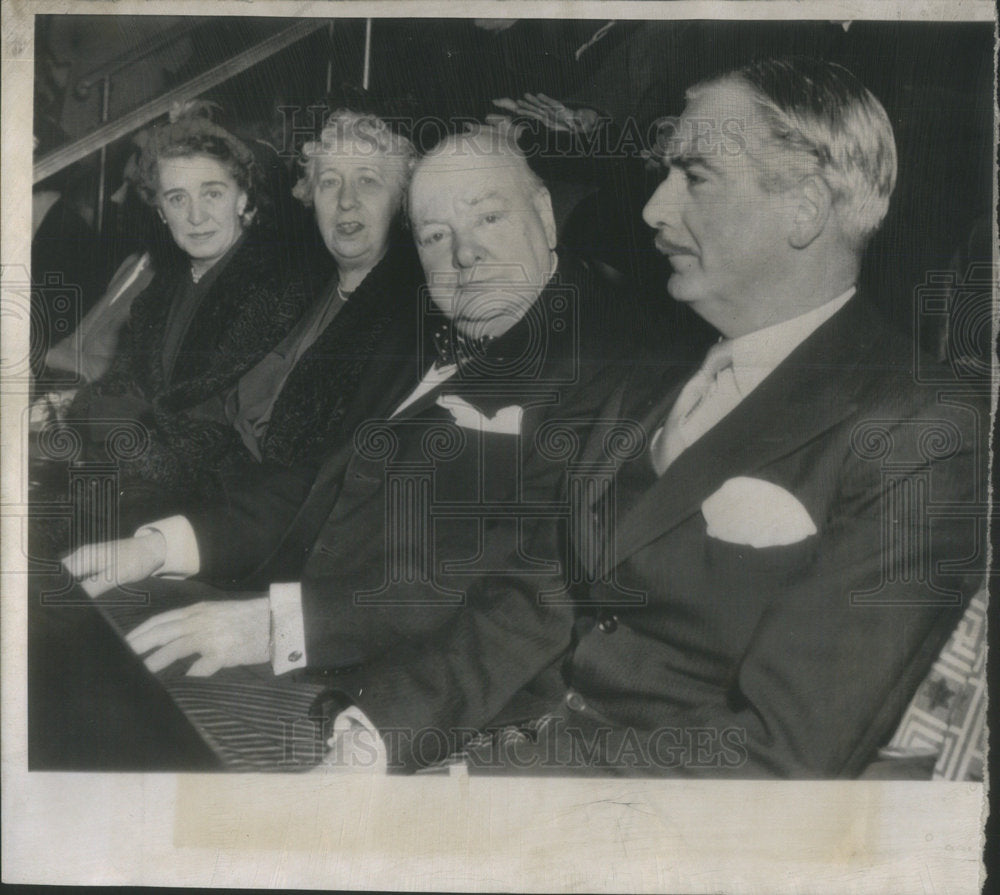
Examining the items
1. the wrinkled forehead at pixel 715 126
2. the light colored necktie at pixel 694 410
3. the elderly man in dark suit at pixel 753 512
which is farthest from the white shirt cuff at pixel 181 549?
the wrinkled forehead at pixel 715 126

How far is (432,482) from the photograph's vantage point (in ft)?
7.59

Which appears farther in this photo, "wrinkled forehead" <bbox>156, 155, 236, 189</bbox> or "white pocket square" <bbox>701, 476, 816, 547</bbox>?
"wrinkled forehead" <bbox>156, 155, 236, 189</bbox>

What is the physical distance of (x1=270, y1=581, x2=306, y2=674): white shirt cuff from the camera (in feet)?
7.57

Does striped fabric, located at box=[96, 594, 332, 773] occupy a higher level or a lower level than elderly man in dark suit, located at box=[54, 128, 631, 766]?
lower

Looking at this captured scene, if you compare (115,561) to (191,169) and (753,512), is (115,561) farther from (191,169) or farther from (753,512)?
(753,512)

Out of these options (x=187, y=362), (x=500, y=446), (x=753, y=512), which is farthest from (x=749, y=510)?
(x=187, y=362)

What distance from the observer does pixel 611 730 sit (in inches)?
90.8

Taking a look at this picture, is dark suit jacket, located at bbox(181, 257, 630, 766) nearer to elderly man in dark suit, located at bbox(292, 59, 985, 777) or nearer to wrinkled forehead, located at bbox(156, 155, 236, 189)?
elderly man in dark suit, located at bbox(292, 59, 985, 777)

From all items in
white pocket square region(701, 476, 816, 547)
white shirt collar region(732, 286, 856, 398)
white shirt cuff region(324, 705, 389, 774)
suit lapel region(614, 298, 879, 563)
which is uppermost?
white shirt collar region(732, 286, 856, 398)

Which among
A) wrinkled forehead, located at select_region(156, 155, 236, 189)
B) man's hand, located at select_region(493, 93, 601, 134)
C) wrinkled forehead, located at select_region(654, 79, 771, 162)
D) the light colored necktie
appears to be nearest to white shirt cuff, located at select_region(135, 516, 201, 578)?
wrinkled forehead, located at select_region(156, 155, 236, 189)

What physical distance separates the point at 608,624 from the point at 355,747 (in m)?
0.69

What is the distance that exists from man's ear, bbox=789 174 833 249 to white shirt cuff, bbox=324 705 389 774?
1569 mm

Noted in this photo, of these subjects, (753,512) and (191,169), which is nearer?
(753,512)

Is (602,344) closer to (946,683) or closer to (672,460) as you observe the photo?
(672,460)
